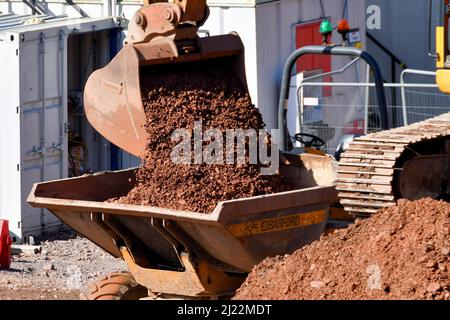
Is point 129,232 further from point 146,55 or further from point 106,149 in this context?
point 106,149

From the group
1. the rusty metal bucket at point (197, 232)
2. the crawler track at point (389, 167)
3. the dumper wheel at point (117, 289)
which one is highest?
the crawler track at point (389, 167)

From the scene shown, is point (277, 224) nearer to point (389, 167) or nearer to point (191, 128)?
point (389, 167)

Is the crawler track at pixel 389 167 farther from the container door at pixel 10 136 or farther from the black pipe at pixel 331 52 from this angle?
the container door at pixel 10 136

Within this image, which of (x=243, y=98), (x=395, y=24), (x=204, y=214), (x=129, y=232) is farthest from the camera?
(x=395, y=24)

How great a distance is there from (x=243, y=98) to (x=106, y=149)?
5647 mm

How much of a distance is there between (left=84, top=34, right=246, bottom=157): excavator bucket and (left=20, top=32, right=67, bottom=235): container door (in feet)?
12.8

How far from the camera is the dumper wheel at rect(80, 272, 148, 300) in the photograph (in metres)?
9.45

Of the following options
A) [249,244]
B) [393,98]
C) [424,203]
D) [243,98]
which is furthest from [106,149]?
[424,203]

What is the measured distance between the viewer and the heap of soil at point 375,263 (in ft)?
23.2

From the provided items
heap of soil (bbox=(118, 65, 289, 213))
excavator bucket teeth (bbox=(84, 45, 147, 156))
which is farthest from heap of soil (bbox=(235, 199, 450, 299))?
excavator bucket teeth (bbox=(84, 45, 147, 156))

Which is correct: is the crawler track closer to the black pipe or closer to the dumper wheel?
the black pipe

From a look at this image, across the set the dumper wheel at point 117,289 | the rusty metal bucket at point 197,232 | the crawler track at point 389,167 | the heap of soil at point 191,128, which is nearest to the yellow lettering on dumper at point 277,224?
the rusty metal bucket at point 197,232

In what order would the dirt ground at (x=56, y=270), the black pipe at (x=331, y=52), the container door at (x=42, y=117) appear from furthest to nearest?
the container door at (x=42, y=117), the dirt ground at (x=56, y=270), the black pipe at (x=331, y=52)

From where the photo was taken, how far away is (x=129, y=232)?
30.7 feet
